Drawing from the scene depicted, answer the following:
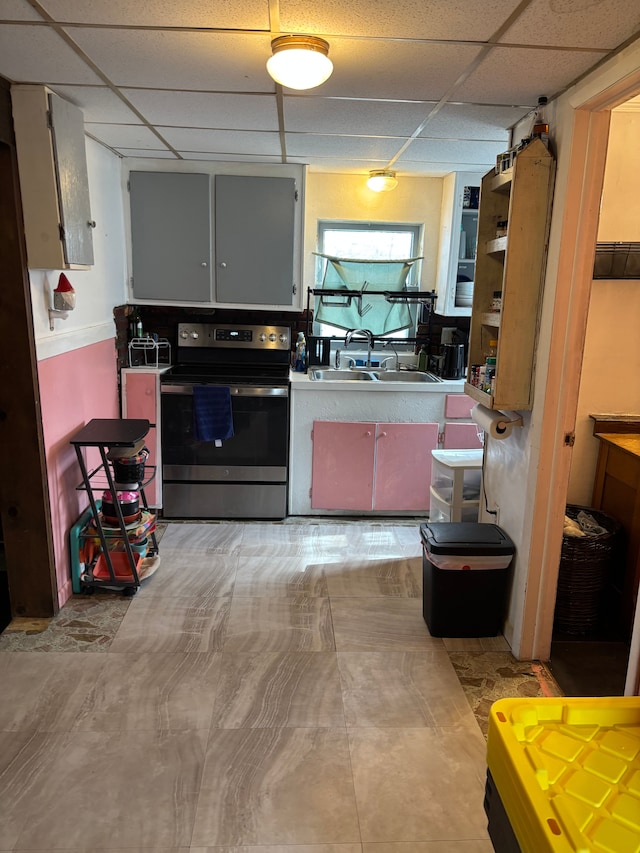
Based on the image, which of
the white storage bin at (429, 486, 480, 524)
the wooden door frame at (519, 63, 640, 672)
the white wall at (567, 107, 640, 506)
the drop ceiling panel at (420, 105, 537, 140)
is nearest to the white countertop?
the white storage bin at (429, 486, 480, 524)

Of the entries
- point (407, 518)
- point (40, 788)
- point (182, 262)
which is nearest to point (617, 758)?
point (40, 788)

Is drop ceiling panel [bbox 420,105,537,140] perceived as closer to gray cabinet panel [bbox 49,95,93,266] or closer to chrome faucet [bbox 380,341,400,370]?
gray cabinet panel [bbox 49,95,93,266]

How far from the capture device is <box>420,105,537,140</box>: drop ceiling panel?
2498 mm

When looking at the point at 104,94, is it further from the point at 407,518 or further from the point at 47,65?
the point at 407,518

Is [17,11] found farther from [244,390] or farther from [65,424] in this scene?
[244,390]

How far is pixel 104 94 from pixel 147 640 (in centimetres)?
229

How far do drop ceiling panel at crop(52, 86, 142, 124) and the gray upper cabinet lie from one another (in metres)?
0.04

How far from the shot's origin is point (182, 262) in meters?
4.02

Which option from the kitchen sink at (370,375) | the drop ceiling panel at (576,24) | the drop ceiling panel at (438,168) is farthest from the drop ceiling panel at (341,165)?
the drop ceiling panel at (576,24)

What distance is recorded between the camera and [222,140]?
325 cm

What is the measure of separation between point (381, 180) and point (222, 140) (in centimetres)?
113

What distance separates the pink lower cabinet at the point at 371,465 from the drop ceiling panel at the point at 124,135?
190cm

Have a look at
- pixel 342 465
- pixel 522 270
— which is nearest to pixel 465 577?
pixel 522 270

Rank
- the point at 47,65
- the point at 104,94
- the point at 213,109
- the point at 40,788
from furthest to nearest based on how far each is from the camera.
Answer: the point at 213,109 → the point at 104,94 → the point at 47,65 → the point at 40,788
